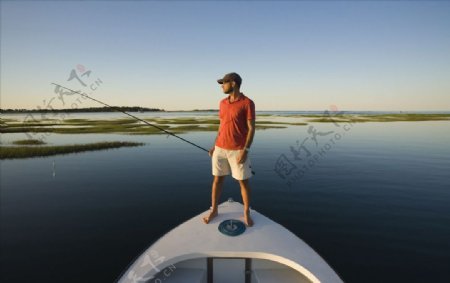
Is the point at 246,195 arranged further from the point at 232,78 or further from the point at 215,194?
the point at 232,78

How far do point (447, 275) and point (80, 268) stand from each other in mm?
9956

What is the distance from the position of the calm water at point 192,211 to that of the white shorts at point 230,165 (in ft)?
14.2

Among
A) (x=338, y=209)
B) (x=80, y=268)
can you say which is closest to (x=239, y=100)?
(x=80, y=268)

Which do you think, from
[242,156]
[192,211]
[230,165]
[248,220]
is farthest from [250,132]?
[192,211]

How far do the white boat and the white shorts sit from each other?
105 cm

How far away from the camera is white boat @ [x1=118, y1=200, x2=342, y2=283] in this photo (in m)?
4.43

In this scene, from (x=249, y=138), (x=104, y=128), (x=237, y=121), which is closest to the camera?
(x=249, y=138)

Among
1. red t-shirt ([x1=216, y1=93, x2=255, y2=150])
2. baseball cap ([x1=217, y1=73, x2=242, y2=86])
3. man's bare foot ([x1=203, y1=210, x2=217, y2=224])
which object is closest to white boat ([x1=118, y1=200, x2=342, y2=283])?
man's bare foot ([x1=203, y1=210, x2=217, y2=224])

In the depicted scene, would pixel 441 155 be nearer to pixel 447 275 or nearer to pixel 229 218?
pixel 447 275

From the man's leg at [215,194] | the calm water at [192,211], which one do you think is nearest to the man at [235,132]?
the man's leg at [215,194]

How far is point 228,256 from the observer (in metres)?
4.68

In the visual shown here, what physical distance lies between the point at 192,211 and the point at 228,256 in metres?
6.74

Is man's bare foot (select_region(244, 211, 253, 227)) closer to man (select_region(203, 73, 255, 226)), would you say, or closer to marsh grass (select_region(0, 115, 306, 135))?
man (select_region(203, 73, 255, 226))

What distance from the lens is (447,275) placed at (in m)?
6.94
